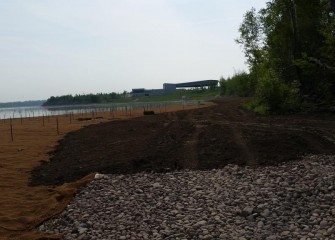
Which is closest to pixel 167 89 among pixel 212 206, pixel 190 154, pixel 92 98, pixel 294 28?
pixel 92 98

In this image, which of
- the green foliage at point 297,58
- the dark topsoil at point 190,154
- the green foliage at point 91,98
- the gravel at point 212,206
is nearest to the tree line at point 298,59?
the green foliage at point 297,58

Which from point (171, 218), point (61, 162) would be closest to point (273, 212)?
point (171, 218)

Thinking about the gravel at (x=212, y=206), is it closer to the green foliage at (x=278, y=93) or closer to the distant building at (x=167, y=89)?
the green foliage at (x=278, y=93)

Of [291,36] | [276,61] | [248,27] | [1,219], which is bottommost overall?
[1,219]

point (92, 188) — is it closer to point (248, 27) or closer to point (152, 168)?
point (152, 168)

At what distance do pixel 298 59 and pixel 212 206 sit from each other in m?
20.5

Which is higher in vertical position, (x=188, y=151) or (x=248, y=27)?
(x=248, y=27)

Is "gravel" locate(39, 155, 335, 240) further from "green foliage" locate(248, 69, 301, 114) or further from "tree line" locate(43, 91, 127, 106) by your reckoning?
"tree line" locate(43, 91, 127, 106)

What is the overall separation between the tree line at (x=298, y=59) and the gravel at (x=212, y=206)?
1672 cm

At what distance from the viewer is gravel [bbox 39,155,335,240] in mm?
7266

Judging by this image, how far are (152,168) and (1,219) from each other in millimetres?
4984

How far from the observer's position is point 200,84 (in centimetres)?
16600

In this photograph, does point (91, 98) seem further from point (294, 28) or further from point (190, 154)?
point (190, 154)

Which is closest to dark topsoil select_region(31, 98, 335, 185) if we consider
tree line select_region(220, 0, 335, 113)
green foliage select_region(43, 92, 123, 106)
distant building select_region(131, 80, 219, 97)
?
tree line select_region(220, 0, 335, 113)
